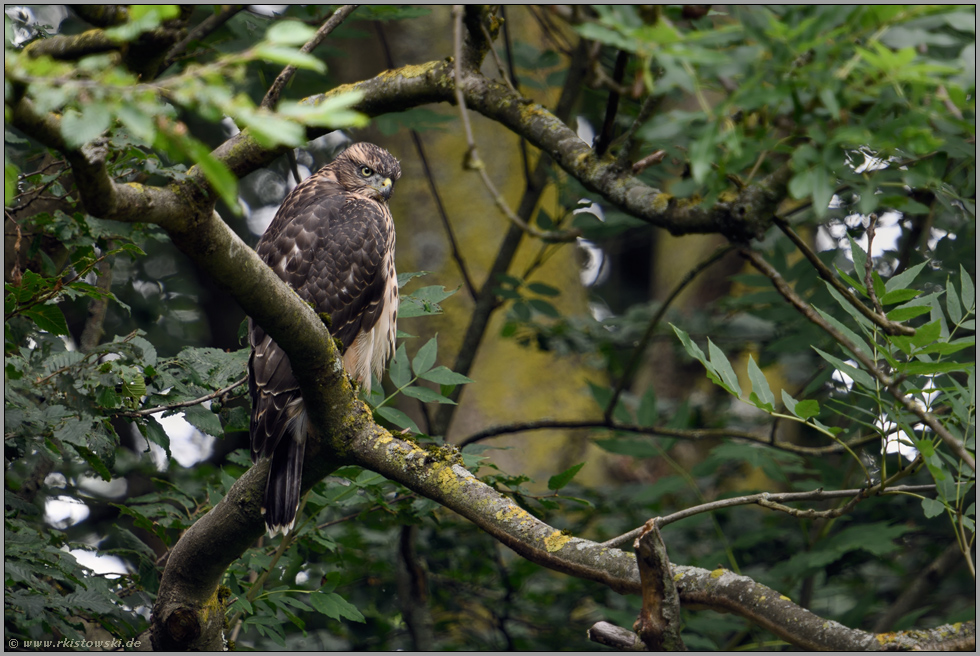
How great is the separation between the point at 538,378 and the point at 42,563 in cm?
462

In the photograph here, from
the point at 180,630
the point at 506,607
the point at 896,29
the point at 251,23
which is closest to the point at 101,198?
the point at 896,29

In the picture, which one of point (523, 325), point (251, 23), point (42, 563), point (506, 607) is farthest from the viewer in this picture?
point (523, 325)

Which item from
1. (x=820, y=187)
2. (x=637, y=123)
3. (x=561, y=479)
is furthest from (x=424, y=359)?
(x=820, y=187)

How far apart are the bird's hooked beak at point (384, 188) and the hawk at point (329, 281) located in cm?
14

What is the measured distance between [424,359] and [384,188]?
6.09ft

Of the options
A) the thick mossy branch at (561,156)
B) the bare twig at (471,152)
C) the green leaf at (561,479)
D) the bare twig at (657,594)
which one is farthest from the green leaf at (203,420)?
the bare twig at (657,594)

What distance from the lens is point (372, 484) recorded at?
303 cm

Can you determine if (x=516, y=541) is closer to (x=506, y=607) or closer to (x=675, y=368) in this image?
(x=506, y=607)

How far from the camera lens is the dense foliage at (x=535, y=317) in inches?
54.1

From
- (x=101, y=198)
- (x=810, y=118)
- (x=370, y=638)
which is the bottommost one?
(x=370, y=638)

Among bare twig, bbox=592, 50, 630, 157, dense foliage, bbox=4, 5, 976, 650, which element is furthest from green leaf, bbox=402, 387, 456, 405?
bare twig, bbox=592, 50, 630, 157

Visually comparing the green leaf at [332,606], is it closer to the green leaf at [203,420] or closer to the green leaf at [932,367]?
the green leaf at [203,420]

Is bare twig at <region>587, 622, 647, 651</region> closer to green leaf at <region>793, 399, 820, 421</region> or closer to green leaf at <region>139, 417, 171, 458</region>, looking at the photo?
green leaf at <region>793, 399, 820, 421</region>

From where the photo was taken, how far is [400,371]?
313cm
